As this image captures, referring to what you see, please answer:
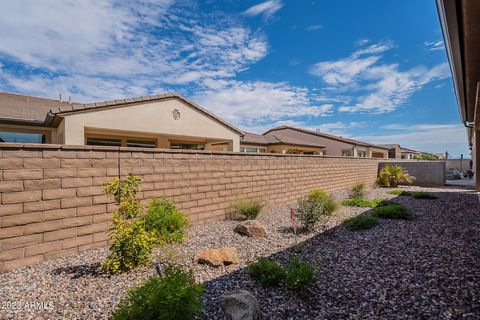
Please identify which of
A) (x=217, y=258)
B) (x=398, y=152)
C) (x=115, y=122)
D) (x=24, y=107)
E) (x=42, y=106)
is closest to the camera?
(x=217, y=258)

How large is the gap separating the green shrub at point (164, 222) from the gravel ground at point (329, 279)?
0.30 metres

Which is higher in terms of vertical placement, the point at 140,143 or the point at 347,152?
the point at 140,143

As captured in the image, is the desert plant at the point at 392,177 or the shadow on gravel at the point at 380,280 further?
the desert plant at the point at 392,177

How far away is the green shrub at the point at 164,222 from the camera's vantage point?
16.9 ft

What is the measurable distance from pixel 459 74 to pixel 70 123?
485 inches

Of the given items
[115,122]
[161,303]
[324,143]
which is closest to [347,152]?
[324,143]

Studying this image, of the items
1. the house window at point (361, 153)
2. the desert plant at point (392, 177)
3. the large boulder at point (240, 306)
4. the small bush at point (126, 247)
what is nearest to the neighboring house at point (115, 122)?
the small bush at point (126, 247)

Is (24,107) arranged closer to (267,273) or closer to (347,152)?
(267,273)

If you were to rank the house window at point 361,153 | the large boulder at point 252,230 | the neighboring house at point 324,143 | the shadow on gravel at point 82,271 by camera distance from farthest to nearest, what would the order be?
the house window at point 361,153 → the neighboring house at point 324,143 → the large boulder at point 252,230 → the shadow on gravel at point 82,271

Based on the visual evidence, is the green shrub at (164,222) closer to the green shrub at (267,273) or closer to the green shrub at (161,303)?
the green shrub at (267,273)

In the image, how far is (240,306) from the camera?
2.68 metres

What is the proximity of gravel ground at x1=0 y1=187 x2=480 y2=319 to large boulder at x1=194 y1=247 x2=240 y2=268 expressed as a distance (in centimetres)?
12

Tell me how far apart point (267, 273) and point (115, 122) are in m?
10.5

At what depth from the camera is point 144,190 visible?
227 inches
